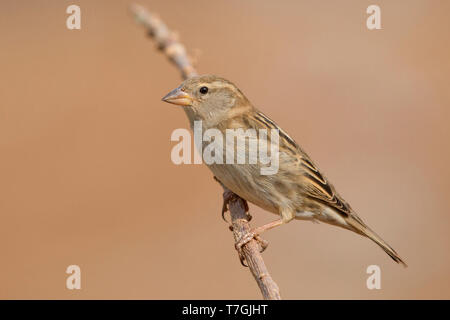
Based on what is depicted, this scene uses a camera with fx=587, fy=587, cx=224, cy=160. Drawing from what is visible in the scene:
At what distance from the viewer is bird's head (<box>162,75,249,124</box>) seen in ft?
12.9

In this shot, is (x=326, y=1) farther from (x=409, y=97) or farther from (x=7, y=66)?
(x=7, y=66)

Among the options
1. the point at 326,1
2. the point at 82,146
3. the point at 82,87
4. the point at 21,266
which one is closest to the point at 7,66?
the point at 82,87

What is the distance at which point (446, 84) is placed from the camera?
9.76 metres

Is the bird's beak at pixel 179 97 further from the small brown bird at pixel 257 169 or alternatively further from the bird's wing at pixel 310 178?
the bird's wing at pixel 310 178

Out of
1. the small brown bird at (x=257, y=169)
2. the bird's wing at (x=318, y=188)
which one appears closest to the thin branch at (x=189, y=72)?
the small brown bird at (x=257, y=169)

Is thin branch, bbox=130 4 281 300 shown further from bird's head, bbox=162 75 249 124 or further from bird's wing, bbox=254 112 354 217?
bird's wing, bbox=254 112 354 217

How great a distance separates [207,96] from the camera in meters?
3.98

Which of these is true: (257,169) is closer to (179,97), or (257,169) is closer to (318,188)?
(318,188)

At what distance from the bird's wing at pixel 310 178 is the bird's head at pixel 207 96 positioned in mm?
227

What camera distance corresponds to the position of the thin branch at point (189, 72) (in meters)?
3.39

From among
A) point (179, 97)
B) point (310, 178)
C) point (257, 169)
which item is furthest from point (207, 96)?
point (310, 178)

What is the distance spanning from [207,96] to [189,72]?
24cm

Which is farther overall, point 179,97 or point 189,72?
point 189,72

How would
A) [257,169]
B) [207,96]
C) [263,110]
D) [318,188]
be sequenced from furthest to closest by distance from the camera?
[263,110] → [318,188] → [207,96] → [257,169]
